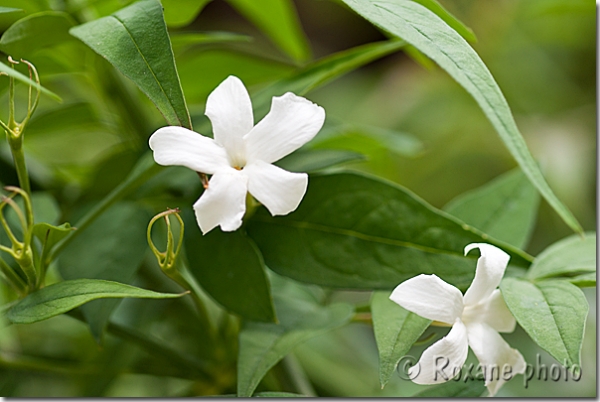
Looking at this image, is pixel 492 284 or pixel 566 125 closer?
pixel 492 284

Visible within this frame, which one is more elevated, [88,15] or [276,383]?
[88,15]

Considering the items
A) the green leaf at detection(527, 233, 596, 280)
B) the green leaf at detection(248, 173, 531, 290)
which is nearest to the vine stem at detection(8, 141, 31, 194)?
the green leaf at detection(248, 173, 531, 290)

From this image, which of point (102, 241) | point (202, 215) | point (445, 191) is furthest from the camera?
point (445, 191)

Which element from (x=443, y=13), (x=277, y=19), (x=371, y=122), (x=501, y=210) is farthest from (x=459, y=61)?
(x=371, y=122)

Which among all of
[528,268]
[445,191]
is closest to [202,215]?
[528,268]

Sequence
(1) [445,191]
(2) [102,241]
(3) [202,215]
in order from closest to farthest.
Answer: (3) [202,215]
(2) [102,241]
(1) [445,191]

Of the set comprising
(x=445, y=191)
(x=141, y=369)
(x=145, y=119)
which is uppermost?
(x=145, y=119)

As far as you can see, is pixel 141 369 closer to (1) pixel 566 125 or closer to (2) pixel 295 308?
(2) pixel 295 308
